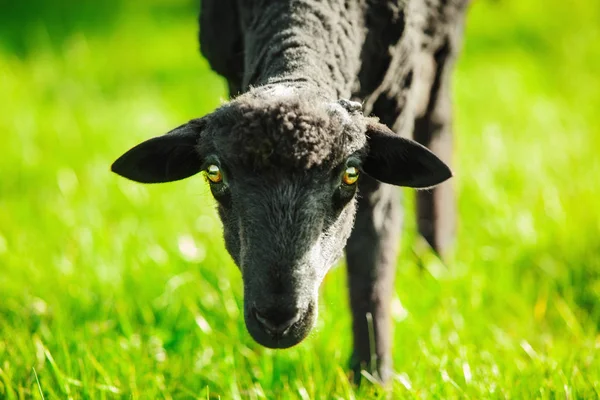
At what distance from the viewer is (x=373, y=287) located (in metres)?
3.59

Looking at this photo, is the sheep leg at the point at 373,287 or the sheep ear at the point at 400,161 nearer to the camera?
the sheep ear at the point at 400,161

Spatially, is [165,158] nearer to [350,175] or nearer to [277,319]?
[350,175]

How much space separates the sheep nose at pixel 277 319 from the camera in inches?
98.0

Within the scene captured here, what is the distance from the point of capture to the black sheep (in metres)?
2.56

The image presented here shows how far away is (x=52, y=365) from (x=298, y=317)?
4.51 ft

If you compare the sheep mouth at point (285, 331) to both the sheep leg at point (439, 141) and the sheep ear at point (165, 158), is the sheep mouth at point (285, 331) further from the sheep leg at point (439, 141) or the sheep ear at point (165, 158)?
the sheep leg at point (439, 141)

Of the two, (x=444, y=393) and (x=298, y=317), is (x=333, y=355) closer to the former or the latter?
(x=444, y=393)

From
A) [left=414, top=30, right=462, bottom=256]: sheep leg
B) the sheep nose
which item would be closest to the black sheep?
the sheep nose

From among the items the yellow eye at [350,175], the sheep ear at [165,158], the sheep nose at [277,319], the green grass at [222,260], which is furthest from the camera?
the green grass at [222,260]

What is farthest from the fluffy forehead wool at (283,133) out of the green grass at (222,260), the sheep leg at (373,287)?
the sheep leg at (373,287)

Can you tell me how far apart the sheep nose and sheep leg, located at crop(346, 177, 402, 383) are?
1.09 m

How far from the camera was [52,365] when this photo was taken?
10.7 feet

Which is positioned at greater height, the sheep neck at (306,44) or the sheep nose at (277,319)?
the sheep neck at (306,44)

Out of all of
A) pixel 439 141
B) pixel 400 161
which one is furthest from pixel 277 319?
pixel 439 141
